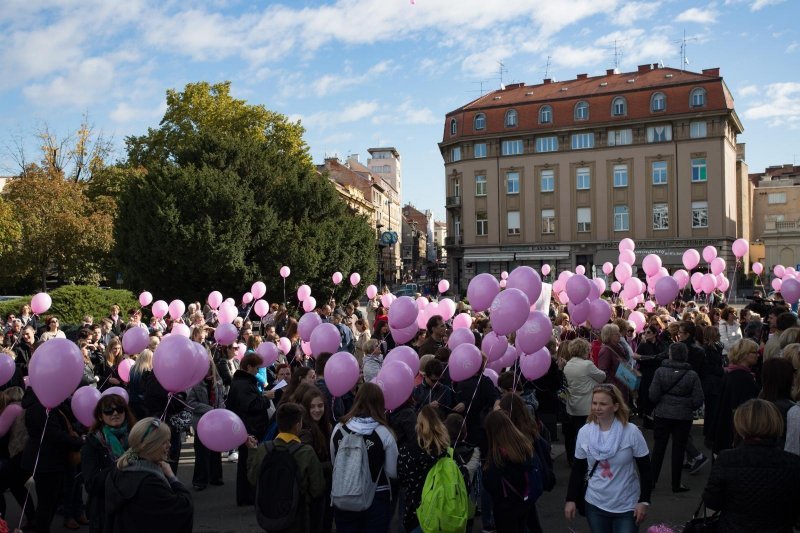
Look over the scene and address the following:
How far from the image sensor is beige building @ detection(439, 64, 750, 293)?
146 ft

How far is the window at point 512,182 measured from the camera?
163 ft

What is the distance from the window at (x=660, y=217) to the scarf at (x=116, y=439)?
4552cm

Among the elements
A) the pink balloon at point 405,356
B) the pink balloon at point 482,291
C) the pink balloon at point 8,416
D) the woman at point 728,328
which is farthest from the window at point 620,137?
the pink balloon at point 8,416

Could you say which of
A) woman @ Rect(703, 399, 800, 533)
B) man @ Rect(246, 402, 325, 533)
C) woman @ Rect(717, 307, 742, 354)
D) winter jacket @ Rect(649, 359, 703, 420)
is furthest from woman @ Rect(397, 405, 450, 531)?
woman @ Rect(717, 307, 742, 354)

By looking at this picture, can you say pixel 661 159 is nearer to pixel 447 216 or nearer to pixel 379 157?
pixel 447 216

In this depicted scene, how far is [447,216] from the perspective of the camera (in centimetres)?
5319

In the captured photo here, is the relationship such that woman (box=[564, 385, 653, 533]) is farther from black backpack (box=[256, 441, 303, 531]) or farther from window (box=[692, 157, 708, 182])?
window (box=[692, 157, 708, 182])

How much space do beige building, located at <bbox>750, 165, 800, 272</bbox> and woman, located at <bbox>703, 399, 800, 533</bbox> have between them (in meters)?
57.4

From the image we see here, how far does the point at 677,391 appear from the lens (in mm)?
6664

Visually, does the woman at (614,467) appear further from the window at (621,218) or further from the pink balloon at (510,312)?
the window at (621,218)

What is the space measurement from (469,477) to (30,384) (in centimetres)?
360

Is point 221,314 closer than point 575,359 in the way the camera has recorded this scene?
No

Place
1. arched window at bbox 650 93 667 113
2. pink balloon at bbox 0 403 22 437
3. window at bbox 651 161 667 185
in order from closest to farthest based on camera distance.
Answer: pink balloon at bbox 0 403 22 437
arched window at bbox 650 93 667 113
window at bbox 651 161 667 185

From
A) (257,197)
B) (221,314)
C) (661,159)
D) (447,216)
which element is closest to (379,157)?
(447,216)
